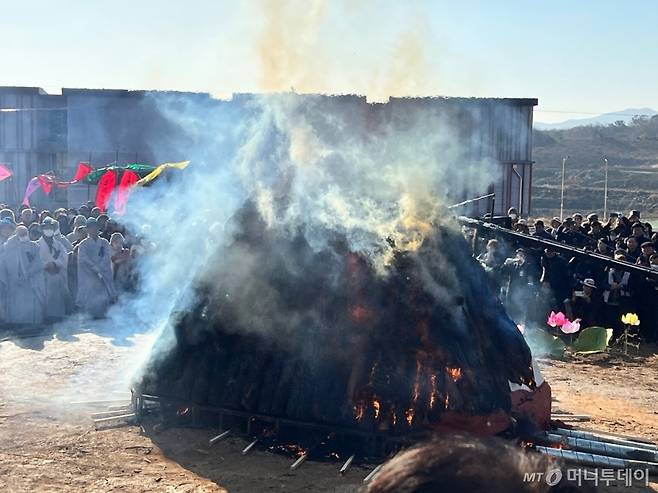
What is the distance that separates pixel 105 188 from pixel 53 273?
19.9 ft

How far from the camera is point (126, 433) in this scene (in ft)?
24.4

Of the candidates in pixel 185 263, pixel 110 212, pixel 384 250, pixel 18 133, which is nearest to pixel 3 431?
pixel 384 250

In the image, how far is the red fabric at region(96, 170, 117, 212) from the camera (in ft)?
63.1

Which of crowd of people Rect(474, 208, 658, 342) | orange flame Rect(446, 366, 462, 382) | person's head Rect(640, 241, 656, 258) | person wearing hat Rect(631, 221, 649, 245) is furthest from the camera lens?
person wearing hat Rect(631, 221, 649, 245)

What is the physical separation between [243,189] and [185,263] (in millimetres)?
6223

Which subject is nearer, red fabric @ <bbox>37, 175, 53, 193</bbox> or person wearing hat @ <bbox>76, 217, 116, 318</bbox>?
person wearing hat @ <bbox>76, 217, 116, 318</bbox>

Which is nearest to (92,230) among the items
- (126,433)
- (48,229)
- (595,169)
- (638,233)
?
(48,229)

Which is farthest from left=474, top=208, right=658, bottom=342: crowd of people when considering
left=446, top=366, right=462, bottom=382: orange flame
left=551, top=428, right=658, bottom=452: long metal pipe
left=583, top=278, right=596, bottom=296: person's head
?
left=446, top=366, right=462, bottom=382: orange flame

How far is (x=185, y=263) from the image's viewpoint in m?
14.9

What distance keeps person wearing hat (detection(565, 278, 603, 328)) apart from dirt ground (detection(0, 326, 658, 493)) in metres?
2.06

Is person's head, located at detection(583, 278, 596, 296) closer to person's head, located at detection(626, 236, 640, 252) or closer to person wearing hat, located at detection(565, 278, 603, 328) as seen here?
person wearing hat, located at detection(565, 278, 603, 328)

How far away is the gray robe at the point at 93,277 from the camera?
1397 cm

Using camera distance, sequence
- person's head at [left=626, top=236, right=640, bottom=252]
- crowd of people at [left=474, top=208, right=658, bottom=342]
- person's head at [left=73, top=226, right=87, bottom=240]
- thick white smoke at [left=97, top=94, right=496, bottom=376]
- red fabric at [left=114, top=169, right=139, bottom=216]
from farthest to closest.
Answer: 1. red fabric at [left=114, top=169, right=139, bottom=216]
2. person's head at [left=73, top=226, right=87, bottom=240]
3. person's head at [left=626, top=236, right=640, bottom=252]
4. crowd of people at [left=474, top=208, right=658, bottom=342]
5. thick white smoke at [left=97, top=94, right=496, bottom=376]

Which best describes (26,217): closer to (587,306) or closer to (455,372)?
(455,372)
